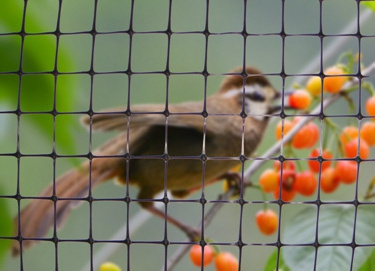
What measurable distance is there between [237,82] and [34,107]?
5.06 ft

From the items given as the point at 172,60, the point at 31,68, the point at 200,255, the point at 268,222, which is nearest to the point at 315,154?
the point at 268,222

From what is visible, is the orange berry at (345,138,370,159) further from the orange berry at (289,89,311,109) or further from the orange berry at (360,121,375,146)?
the orange berry at (289,89,311,109)

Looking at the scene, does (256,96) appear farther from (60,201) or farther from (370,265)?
(370,265)

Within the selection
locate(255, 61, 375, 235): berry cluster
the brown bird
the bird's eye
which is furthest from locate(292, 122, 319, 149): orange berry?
the bird's eye

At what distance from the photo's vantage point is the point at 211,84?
114 inches

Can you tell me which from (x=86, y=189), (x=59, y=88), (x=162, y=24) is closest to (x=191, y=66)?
(x=162, y=24)

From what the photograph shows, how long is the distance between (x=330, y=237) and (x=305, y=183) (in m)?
0.31

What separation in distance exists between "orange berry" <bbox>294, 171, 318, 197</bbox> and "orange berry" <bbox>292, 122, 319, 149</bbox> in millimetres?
59

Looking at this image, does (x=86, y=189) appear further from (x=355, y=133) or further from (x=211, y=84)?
(x=211, y=84)

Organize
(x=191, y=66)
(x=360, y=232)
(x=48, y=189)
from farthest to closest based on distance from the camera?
(x=191, y=66)
(x=48, y=189)
(x=360, y=232)

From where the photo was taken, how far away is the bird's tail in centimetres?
136

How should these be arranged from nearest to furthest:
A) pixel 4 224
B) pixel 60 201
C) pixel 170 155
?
pixel 4 224 < pixel 60 201 < pixel 170 155

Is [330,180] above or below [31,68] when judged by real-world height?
below

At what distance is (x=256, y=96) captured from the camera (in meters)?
2.03
